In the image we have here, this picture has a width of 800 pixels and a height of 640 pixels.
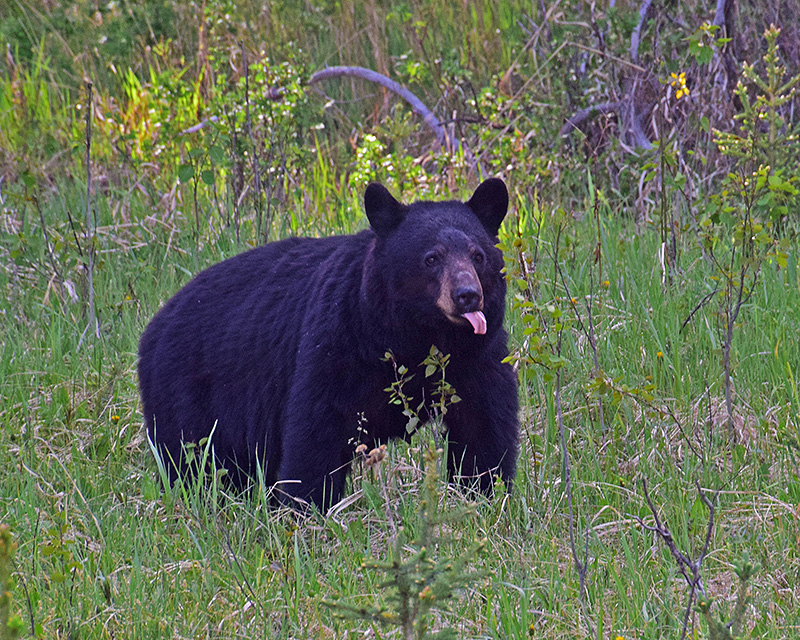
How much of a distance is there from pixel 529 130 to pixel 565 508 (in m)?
3.95

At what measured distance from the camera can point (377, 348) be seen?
3.32 m

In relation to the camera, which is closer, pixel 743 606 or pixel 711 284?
pixel 743 606

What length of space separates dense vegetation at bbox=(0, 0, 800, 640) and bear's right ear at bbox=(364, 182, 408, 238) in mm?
508

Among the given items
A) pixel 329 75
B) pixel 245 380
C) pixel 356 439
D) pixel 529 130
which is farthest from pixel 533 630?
pixel 329 75

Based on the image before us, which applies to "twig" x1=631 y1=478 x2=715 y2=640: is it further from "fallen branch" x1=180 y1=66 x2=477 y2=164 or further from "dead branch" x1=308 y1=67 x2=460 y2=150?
"dead branch" x1=308 y1=67 x2=460 y2=150

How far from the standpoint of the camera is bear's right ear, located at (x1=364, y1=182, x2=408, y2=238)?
341cm

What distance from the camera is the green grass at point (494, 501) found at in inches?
98.1

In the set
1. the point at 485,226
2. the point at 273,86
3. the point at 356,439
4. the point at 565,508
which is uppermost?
the point at 273,86

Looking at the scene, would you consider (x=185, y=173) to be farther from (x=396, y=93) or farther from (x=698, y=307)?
(x=396, y=93)

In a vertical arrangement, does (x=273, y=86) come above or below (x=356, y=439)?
above

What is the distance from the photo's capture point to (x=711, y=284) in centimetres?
456

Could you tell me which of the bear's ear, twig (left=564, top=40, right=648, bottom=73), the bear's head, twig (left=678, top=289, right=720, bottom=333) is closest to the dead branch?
twig (left=564, top=40, right=648, bottom=73)

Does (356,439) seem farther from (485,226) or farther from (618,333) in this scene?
(618,333)

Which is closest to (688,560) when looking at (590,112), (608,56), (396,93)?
(608,56)
